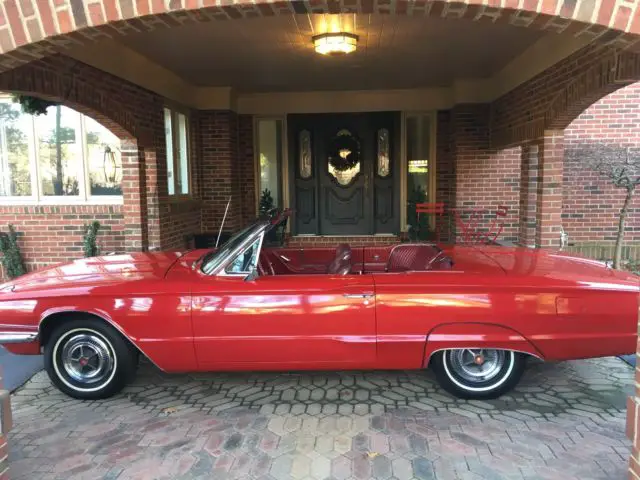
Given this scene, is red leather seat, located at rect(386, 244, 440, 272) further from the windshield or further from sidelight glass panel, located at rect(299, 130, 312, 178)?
sidelight glass panel, located at rect(299, 130, 312, 178)

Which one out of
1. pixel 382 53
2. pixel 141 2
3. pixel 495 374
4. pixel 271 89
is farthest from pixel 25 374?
pixel 271 89

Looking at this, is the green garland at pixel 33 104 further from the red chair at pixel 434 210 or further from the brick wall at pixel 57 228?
the red chair at pixel 434 210

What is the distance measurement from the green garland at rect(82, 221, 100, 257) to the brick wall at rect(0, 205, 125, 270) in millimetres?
190

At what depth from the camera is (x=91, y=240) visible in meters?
7.04

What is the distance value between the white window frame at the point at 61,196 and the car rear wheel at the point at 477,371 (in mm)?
5409

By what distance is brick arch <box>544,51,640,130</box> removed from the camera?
4.33m

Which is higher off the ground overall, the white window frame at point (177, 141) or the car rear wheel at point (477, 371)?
the white window frame at point (177, 141)

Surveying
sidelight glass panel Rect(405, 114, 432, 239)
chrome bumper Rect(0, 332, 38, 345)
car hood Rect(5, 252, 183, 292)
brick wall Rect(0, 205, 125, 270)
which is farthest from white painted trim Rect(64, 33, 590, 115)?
chrome bumper Rect(0, 332, 38, 345)

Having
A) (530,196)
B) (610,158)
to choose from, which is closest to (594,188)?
(610,158)

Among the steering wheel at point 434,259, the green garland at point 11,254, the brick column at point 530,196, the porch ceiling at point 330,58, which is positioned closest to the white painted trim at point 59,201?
the green garland at point 11,254

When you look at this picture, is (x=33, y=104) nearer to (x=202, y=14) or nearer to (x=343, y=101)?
(x=202, y=14)

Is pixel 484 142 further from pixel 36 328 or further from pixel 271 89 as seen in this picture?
pixel 36 328

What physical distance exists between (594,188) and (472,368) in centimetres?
586

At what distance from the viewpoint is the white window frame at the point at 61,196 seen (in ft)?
24.2
